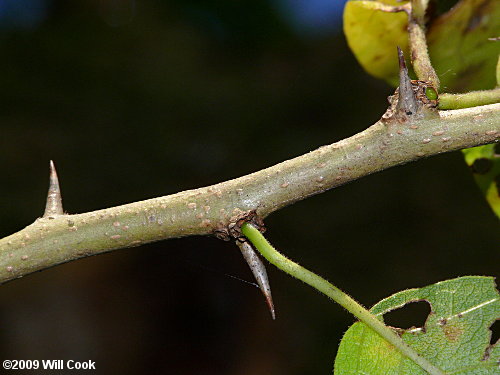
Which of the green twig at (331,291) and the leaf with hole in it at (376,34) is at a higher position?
the leaf with hole in it at (376,34)

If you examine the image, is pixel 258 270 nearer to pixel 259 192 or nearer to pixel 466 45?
pixel 259 192

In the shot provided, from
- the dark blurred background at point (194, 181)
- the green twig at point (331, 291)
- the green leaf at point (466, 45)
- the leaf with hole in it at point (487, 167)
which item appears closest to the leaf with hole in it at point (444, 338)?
the green twig at point (331, 291)

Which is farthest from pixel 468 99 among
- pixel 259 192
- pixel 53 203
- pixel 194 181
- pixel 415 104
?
pixel 194 181

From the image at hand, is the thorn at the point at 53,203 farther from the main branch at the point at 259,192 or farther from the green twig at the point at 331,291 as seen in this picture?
the green twig at the point at 331,291

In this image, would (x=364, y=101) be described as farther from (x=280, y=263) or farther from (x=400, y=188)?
(x=280, y=263)

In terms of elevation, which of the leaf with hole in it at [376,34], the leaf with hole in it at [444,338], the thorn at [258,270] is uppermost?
the leaf with hole in it at [376,34]
